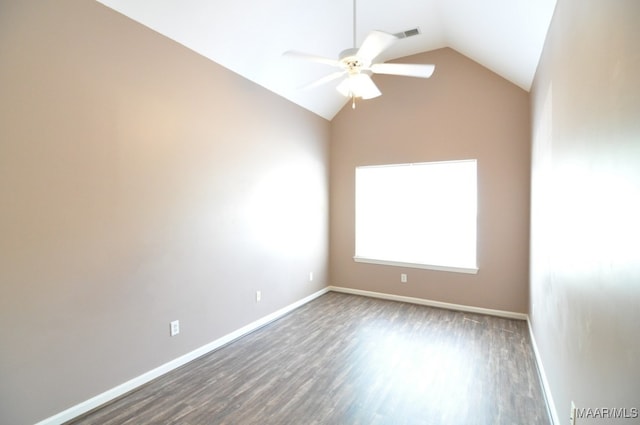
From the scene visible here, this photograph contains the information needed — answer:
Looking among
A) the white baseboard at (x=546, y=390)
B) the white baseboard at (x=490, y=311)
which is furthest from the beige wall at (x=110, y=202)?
the white baseboard at (x=546, y=390)

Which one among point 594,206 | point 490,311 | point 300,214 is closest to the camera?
point 594,206

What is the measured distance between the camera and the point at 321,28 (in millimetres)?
3309

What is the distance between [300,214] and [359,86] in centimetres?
230

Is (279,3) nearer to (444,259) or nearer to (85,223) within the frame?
(85,223)

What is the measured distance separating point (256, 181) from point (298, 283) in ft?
5.44

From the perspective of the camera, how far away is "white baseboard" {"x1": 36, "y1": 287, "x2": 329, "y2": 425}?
2008 millimetres

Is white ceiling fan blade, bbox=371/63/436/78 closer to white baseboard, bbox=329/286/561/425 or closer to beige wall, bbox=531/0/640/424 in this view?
beige wall, bbox=531/0/640/424

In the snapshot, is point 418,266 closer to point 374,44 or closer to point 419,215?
point 419,215

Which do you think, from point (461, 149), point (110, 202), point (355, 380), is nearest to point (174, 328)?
point (110, 202)

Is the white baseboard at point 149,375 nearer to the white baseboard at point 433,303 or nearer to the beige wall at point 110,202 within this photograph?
the beige wall at point 110,202

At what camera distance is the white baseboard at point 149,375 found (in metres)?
2.01

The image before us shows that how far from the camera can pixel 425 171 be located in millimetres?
4379

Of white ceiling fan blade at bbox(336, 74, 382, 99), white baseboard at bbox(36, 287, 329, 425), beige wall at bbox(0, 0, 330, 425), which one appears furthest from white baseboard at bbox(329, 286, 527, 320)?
white ceiling fan blade at bbox(336, 74, 382, 99)

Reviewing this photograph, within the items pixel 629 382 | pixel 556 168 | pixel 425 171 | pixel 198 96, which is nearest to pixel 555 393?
pixel 629 382
